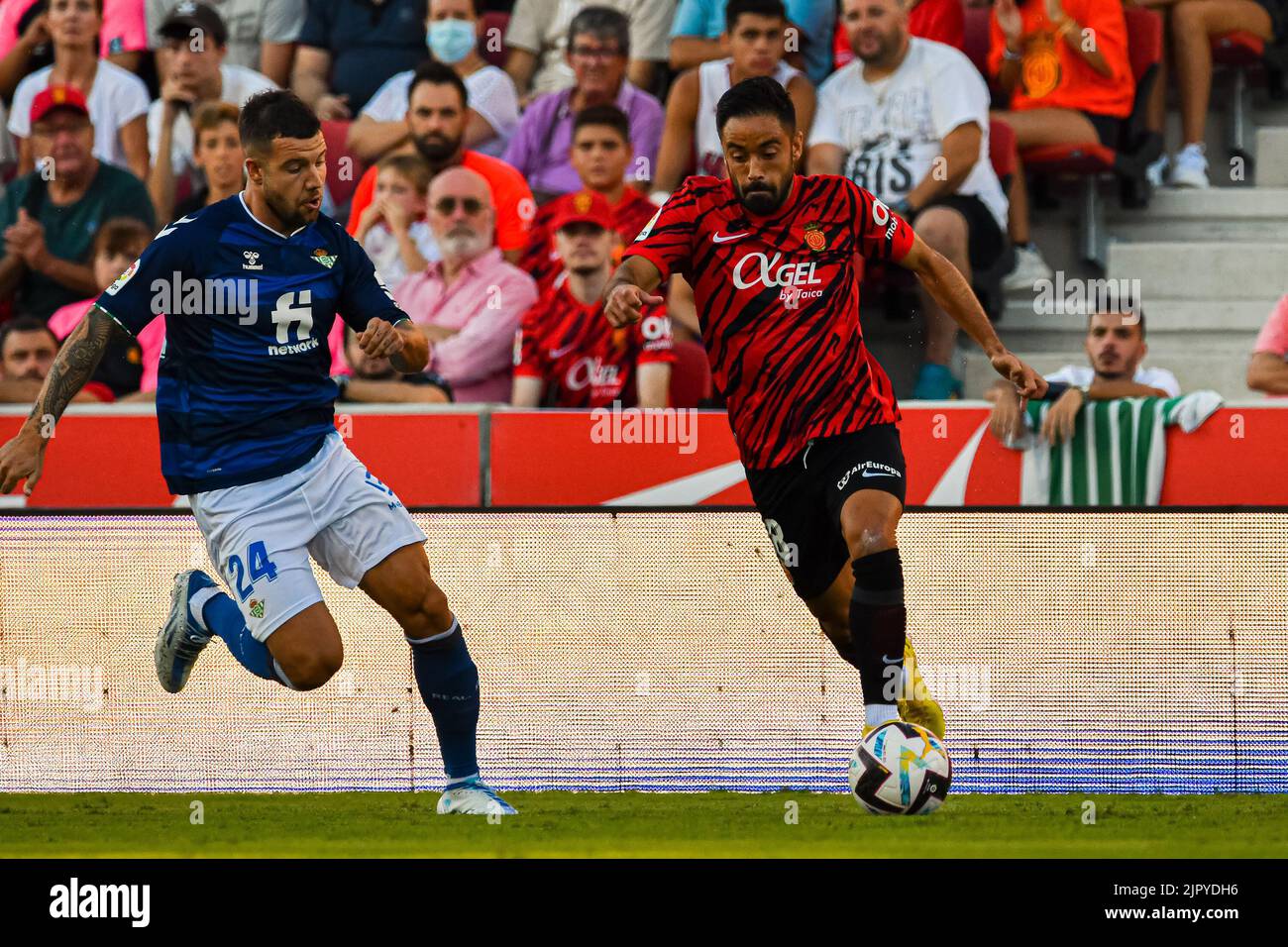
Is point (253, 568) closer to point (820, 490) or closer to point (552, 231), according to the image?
point (820, 490)

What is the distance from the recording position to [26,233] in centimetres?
1028

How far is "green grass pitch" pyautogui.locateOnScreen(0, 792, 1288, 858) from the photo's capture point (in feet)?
17.9

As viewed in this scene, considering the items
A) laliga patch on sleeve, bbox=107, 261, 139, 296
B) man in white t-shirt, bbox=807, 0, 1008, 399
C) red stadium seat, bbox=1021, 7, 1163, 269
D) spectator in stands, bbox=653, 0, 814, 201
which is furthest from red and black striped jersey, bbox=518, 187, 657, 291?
laliga patch on sleeve, bbox=107, 261, 139, 296

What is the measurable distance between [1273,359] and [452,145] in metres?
4.35

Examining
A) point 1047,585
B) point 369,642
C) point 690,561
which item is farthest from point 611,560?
point 1047,585

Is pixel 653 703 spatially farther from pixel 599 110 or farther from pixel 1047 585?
pixel 599 110

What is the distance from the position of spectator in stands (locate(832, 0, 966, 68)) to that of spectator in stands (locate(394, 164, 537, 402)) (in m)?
2.13

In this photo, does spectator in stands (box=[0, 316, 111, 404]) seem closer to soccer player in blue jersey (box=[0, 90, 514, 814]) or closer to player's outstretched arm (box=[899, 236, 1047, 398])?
soccer player in blue jersey (box=[0, 90, 514, 814])

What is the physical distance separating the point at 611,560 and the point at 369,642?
98 centimetres

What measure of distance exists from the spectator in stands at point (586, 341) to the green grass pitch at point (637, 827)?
2.41 meters

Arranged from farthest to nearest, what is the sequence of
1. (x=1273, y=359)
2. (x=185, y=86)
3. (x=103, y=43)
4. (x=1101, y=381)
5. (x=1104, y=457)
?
1. (x=103, y=43)
2. (x=185, y=86)
3. (x=1273, y=359)
4. (x=1101, y=381)
5. (x=1104, y=457)

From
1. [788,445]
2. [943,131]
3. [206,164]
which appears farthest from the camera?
[206,164]

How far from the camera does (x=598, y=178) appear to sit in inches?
379

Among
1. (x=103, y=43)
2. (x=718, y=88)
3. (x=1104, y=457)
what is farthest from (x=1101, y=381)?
(x=103, y=43)
